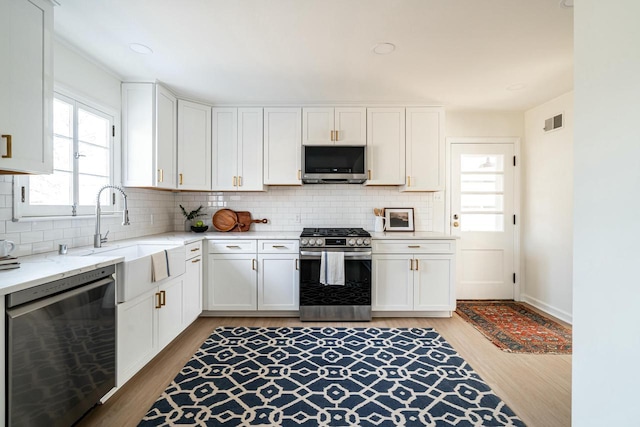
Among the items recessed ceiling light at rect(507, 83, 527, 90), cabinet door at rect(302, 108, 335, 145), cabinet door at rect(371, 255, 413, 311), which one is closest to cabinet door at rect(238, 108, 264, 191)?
cabinet door at rect(302, 108, 335, 145)

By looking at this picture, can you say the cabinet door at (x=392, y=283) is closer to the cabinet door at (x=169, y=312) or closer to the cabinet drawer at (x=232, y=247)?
the cabinet drawer at (x=232, y=247)

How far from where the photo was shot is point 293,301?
11.1ft

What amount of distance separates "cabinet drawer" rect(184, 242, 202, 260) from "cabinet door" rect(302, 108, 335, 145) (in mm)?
1650

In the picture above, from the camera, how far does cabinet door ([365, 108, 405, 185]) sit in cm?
362

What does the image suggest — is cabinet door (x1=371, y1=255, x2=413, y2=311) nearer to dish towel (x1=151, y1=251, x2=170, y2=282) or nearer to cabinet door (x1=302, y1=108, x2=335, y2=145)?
cabinet door (x1=302, y1=108, x2=335, y2=145)

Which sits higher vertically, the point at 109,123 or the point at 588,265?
the point at 109,123

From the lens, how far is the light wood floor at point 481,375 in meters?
1.84

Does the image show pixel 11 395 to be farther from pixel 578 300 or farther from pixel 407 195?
pixel 407 195

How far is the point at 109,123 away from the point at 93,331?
1.98 metres

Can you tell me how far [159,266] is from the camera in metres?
2.28

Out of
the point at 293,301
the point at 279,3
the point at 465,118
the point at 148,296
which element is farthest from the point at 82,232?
the point at 465,118

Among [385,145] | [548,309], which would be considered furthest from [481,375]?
[385,145]

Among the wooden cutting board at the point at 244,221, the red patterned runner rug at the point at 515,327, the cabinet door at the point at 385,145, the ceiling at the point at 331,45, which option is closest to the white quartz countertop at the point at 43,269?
the ceiling at the point at 331,45

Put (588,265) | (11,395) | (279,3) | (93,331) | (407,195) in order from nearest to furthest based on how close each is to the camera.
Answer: (588,265) → (11,395) → (93,331) → (279,3) → (407,195)
